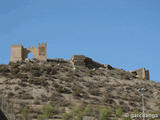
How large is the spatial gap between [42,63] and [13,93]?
1845 cm

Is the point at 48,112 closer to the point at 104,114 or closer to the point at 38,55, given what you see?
the point at 104,114

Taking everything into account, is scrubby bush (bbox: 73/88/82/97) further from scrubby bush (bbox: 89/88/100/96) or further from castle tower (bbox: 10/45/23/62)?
castle tower (bbox: 10/45/23/62)

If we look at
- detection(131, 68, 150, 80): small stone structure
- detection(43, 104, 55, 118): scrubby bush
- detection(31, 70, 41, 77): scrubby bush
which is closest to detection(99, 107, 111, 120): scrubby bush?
detection(43, 104, 55, 118): scrubby bush

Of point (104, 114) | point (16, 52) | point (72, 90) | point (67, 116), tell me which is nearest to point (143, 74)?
point (16, 52)

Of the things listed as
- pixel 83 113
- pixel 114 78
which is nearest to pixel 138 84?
pixel 114 78

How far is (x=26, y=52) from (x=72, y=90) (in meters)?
19.9

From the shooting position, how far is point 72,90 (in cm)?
5206

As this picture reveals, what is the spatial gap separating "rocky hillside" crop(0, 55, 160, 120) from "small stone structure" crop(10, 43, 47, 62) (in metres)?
2.25

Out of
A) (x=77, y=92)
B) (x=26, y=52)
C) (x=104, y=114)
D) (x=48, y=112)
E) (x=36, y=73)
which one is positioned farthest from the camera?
(x=26, y=52)

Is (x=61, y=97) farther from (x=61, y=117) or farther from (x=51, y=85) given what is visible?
(x=61, y=117)

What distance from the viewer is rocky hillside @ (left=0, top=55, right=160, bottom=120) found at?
4000 cm

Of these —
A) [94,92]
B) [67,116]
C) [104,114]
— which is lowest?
[67,116]

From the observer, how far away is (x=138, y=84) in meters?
63.5

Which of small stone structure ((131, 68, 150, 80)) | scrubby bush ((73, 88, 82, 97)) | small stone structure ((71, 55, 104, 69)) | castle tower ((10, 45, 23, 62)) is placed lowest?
scrubby bush ((73, 88, 82, 97))
